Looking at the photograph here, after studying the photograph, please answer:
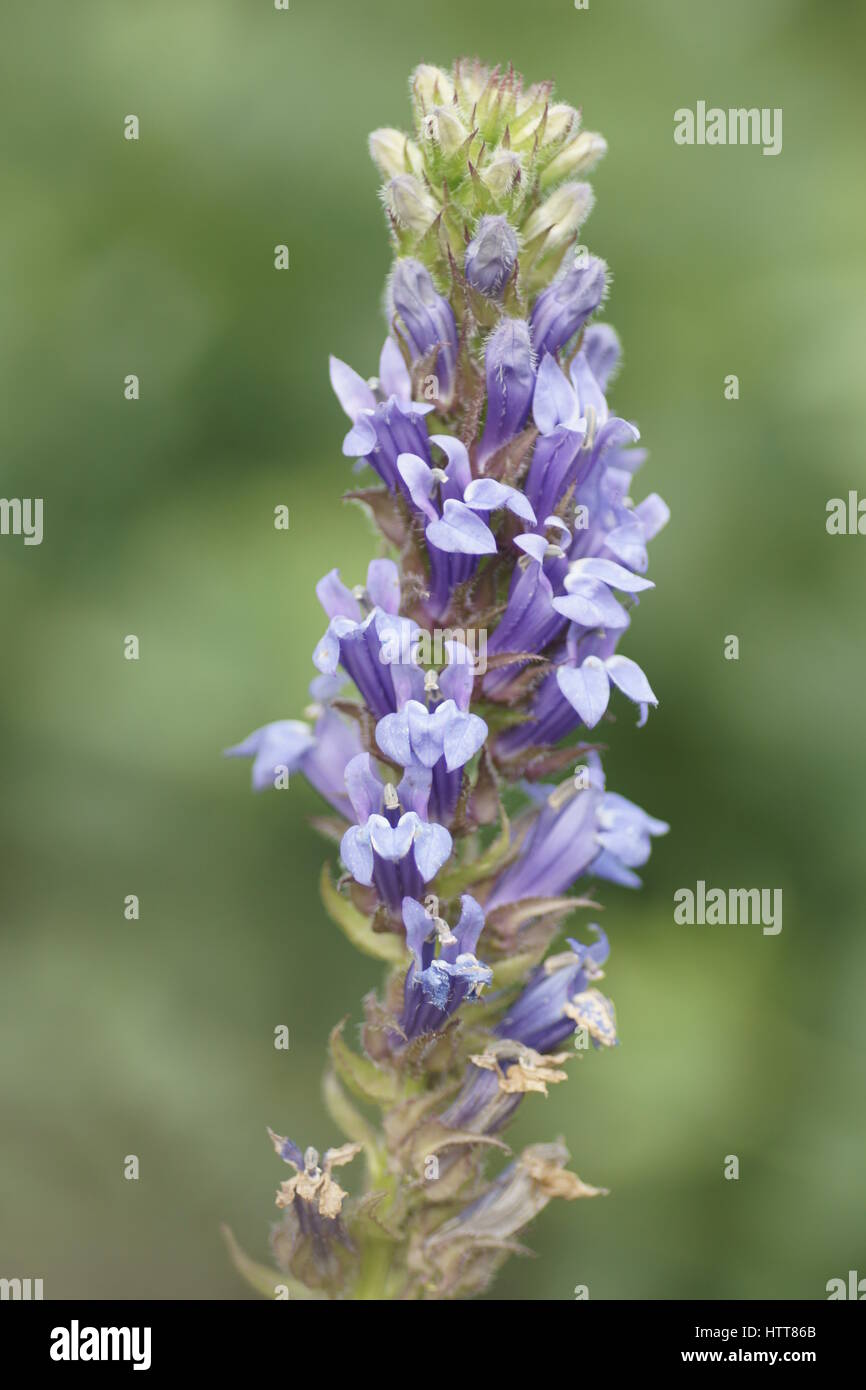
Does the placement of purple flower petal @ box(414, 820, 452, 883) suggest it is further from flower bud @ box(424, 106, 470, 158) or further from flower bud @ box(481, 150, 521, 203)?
flower bud @ box(424, 106, 470, 158)

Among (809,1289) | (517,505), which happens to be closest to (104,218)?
(517,505)

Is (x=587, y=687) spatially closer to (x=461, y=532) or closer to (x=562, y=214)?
(x=461, y=532)

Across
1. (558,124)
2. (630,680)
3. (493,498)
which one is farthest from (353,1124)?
(558,124)

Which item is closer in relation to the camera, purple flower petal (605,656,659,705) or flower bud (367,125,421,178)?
purple flower petal (605,656,659,705)

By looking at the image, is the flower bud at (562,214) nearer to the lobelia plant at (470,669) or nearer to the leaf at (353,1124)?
the lobelia plant at (470,669)

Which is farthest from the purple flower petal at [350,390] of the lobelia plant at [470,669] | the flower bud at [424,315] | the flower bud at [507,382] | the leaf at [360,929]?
the leaf at [360,929]

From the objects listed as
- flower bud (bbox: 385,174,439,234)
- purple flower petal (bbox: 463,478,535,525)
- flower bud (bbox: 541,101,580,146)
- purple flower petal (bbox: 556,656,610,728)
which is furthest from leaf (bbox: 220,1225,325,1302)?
flower bud (bbox: 541,101,580,146)
